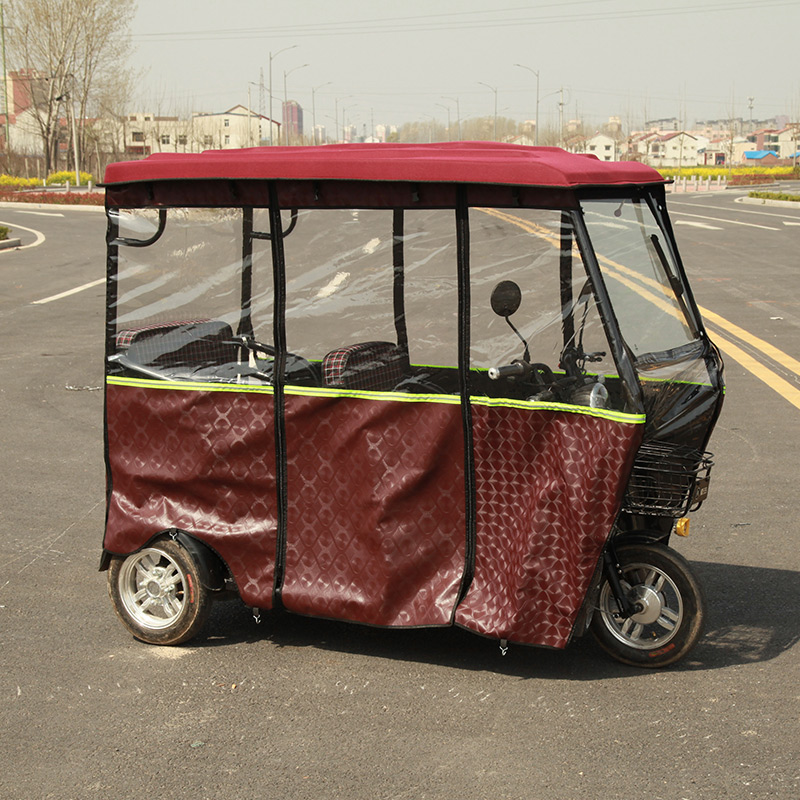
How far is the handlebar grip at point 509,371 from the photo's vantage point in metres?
4.29

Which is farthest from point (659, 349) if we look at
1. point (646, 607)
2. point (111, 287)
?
point (111, 287)

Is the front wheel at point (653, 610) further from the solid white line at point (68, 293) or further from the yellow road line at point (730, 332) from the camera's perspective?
the solid white line at point (68, 293)

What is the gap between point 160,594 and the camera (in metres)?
4.91

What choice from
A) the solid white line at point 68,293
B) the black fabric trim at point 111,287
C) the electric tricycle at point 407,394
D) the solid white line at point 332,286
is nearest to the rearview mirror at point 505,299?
the electric tricycle at point 407,394

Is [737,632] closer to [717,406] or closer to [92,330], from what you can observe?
[717,406]

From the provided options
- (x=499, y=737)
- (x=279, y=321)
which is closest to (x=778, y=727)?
(x=499, y=737)

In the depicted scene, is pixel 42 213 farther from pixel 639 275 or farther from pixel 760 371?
pixel 639 275

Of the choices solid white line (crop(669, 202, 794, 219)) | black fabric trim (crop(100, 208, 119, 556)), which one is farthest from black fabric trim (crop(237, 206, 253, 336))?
solid white line (crop(669, 202, 794, 219))

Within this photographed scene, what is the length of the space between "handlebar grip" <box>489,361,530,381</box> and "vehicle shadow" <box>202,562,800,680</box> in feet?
4.10

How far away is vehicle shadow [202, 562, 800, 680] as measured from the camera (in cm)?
462

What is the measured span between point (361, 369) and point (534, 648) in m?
1.47

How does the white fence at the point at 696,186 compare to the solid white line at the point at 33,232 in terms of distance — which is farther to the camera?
the white fence at the point at 696,186

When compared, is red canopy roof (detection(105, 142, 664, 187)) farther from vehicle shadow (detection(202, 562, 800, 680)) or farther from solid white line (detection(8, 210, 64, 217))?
solid white line (detection(8, 210, 64, 217))

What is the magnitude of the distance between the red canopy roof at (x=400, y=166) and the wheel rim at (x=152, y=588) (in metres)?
1.68
